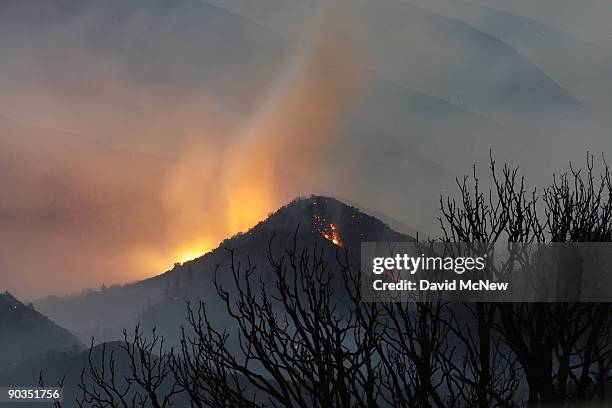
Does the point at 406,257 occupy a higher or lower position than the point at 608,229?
lower

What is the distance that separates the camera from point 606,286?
9.63 meters

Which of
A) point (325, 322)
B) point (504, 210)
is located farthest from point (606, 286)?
point (325, 322)

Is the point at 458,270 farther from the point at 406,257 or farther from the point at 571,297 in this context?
the point at 571,297

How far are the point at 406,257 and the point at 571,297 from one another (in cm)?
241

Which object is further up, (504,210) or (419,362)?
(504,210)

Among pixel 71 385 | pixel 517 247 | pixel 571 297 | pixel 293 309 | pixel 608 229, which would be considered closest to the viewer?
pixel 293 309

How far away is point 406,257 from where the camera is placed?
367 inches

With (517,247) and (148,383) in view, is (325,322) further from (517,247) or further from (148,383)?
(517,247)

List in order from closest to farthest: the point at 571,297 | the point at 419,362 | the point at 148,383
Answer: the point at 419,362 < the point at 148,383 < the point at 571,297

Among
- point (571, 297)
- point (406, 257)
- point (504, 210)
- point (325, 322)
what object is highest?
point (504, 210)

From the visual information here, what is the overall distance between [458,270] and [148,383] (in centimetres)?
464

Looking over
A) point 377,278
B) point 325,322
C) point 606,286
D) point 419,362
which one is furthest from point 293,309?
point 606,286

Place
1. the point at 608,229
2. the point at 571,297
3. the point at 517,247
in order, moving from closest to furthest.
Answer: the point at 571,297 < the point at 517,247 < the point at 608,229

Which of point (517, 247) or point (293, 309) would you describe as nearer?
point (293, 309)
